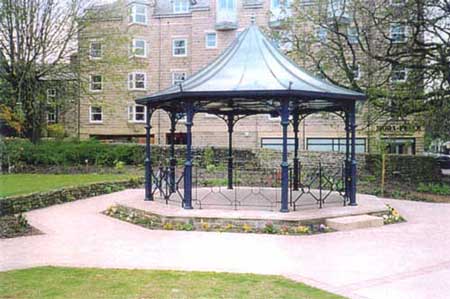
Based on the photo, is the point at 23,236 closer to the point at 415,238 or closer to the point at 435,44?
the point at 415,238

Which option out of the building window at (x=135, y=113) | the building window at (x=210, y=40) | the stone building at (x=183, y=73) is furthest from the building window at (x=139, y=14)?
the building window at (x=135, y=113)

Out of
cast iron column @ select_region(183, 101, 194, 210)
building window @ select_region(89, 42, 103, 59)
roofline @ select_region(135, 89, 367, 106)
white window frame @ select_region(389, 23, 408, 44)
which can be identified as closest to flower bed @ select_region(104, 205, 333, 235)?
cast iron column @ select_region(183, 101, 194, 210)

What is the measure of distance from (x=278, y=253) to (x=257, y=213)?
2.70 m

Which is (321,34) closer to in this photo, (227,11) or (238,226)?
(238,226)

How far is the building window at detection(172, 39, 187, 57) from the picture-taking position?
37781 mm

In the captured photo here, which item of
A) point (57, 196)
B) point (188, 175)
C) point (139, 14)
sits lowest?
point (57, 196)

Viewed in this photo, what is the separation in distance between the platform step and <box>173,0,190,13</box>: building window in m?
29.8

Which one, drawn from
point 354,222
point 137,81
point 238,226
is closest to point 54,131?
point 137,81

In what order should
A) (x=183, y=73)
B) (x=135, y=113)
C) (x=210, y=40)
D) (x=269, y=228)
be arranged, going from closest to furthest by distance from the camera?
(x=269, y=228) < (x=210, y=40) < (x=183, y=73) < (x=135, y=113)

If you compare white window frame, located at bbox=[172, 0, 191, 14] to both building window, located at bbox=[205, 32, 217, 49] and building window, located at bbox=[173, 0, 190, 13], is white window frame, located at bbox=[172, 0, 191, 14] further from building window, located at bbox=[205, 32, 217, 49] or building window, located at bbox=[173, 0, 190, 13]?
building window, located at bbox=[205, 32, 217, 49]

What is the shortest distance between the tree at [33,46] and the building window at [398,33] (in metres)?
14.6

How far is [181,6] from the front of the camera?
125ft

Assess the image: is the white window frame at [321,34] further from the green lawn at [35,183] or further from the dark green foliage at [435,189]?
the green lawn at [35,183]

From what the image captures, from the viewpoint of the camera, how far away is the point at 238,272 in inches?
275
